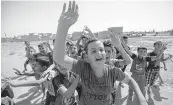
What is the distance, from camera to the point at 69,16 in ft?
4.16

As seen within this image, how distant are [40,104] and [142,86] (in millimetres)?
3153

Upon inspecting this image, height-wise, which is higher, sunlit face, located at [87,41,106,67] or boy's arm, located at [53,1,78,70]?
boy's arm, located at [53,1,78,70]

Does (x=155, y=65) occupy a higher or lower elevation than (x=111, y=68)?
lower

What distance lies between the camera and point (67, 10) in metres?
1.30

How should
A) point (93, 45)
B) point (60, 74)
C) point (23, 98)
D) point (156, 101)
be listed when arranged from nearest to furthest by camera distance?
point (93, 45)
point (60, 74)
point (156, 101)
point (23, 98)

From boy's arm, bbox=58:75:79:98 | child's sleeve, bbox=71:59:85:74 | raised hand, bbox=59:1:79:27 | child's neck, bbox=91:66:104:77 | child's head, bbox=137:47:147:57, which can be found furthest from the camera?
child's head, bbox=137:47:147:57

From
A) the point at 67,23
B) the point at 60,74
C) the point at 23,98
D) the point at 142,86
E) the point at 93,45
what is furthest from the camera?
the point at 23,98

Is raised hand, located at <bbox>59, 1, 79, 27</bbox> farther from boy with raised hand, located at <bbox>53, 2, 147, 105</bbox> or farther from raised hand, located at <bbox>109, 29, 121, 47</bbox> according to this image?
raised hand, located at <bbox>109, 29, 121, 47</bbox>

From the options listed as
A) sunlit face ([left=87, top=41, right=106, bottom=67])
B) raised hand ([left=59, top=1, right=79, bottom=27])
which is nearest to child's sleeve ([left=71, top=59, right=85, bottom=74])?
sunlit face ([left=87, top=41, right=106, bottom=67])

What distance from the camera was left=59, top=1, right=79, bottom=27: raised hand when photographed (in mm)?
1257

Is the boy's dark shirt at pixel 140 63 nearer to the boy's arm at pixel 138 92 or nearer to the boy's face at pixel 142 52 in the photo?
the boy's face at pixel 142 52

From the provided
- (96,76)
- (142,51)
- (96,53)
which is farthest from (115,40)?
(142,51)

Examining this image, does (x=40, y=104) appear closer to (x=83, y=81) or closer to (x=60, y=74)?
(x=60, y=74)

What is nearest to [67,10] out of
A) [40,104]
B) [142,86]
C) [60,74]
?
[60,74]
